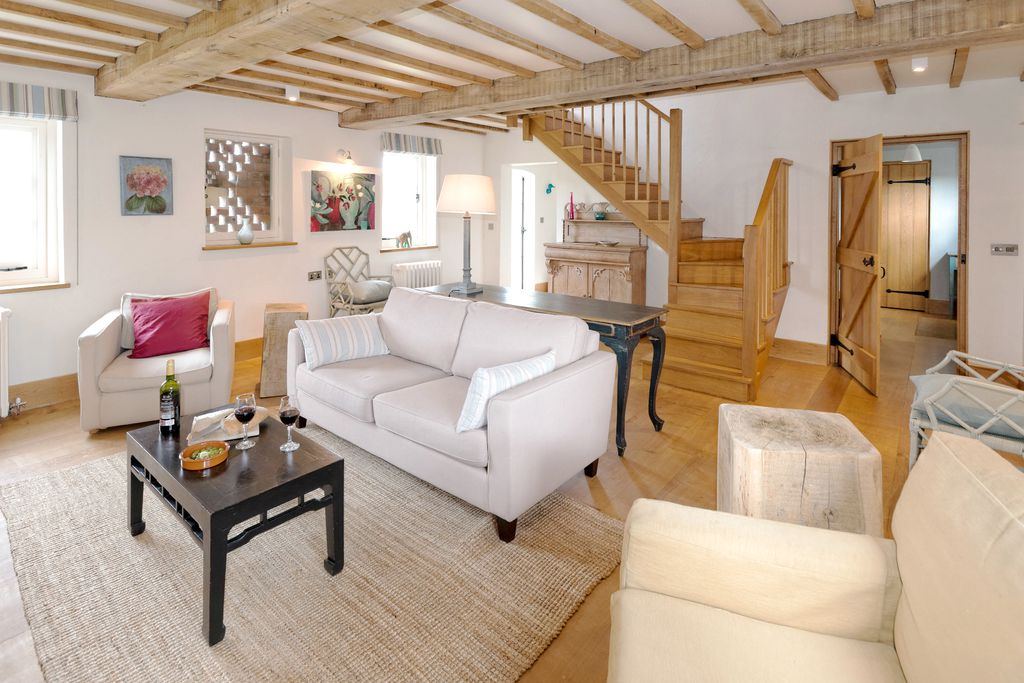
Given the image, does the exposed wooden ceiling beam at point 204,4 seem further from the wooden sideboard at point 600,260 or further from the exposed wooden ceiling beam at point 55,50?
the wooden sideboard at point 600,260

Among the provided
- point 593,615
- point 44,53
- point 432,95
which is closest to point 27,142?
point 44,53

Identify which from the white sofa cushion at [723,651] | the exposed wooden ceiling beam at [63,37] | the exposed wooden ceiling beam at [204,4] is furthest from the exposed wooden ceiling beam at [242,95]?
the white sofa cushion at [723,651]

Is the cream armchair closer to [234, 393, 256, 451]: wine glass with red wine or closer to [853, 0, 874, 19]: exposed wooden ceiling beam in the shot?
[234, 393, 256, 451]: wine glass with red wine

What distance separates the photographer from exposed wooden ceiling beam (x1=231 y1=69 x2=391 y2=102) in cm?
436

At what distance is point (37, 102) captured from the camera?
3930 millimetres

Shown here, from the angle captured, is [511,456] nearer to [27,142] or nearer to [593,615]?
[593,615]

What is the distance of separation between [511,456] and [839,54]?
108 inches

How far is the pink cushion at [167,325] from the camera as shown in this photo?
12.5ft

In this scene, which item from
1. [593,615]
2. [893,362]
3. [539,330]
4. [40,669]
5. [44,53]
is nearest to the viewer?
[40,669]

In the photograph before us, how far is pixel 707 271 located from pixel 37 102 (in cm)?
505

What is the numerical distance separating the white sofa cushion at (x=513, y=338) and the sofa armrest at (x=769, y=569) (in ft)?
4.77

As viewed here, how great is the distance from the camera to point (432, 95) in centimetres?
504

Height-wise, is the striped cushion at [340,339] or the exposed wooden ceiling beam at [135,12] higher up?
the exposed wooden ceiling beam at [135,12]

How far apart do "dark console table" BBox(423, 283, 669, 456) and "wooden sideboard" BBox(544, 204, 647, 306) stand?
8.15ft
